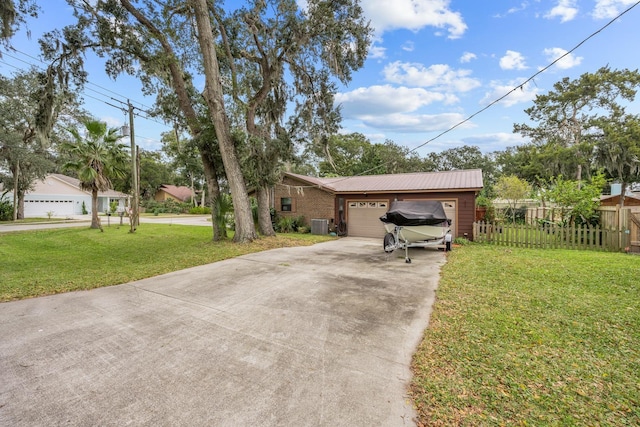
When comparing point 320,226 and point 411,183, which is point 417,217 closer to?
point 411,183

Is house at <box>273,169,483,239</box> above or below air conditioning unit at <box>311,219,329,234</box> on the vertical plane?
above

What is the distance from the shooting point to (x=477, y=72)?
11102 millimetres

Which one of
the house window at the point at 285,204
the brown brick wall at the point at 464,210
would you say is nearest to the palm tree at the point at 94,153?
the house window at the point at 285,204

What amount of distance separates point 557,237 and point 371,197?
728cm

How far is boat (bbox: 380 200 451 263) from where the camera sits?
8586 millimetres

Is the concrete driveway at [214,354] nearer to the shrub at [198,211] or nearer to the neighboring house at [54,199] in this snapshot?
the neighboring house at [54,199]

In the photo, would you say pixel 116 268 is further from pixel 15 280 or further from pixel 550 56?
pixel 550 56

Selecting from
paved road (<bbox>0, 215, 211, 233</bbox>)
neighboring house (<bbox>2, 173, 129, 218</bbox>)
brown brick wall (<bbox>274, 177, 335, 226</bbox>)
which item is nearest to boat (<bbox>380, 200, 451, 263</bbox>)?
brown brick wall (<bbox>274, 177, 335, 226</bbox>)

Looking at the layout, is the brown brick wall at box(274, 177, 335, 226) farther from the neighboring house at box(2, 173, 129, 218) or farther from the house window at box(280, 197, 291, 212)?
the neighboring house at box(2, 173, 129, 218)

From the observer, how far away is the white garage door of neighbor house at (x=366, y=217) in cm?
1394

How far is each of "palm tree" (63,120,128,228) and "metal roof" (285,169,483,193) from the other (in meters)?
9.33

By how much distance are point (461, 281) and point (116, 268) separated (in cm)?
787

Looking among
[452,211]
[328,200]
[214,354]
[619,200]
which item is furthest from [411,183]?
[619,200]

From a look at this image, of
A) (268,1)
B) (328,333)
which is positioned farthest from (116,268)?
(268,1)
